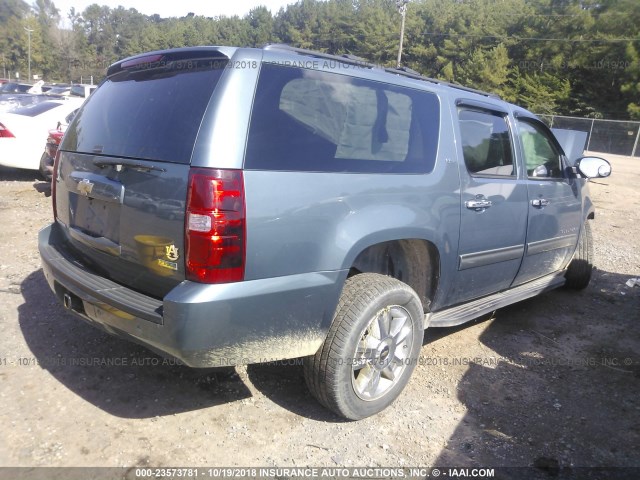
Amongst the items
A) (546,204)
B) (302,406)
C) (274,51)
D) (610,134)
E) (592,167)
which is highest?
(610,134)

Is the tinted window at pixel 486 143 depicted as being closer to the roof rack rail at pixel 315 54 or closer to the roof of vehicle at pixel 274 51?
the roof of vehicle at pixel 274 51

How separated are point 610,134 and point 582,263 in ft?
96.9

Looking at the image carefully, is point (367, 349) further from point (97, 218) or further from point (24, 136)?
point (24, 136)

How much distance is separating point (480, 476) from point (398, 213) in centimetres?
138

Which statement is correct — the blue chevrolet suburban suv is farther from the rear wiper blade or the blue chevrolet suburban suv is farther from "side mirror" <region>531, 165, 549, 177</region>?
"side mirror" <region>531, 165, 549, 177</region>

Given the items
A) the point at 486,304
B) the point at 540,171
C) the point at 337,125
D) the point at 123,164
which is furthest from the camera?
the point at 540,171

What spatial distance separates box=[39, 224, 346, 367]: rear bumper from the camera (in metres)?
2.06

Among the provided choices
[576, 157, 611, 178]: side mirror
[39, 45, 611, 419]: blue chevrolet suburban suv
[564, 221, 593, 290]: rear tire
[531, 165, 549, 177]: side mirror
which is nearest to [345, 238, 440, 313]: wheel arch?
[39, 45, 611, 419]: blue chevrolet suburban suv

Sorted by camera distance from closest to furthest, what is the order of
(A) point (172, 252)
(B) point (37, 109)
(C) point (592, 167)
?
(A) point (172, 252) < (C) point (592, 167) < (B) point (37, 109)

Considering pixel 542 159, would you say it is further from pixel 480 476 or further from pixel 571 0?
pixel 571 0

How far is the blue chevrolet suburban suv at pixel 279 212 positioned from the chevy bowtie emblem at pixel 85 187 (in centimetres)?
1

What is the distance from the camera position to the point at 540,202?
3.81 metres

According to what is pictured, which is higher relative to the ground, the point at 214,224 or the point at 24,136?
the point at 214,224

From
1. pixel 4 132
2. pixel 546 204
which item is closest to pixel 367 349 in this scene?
pixel 546 204
